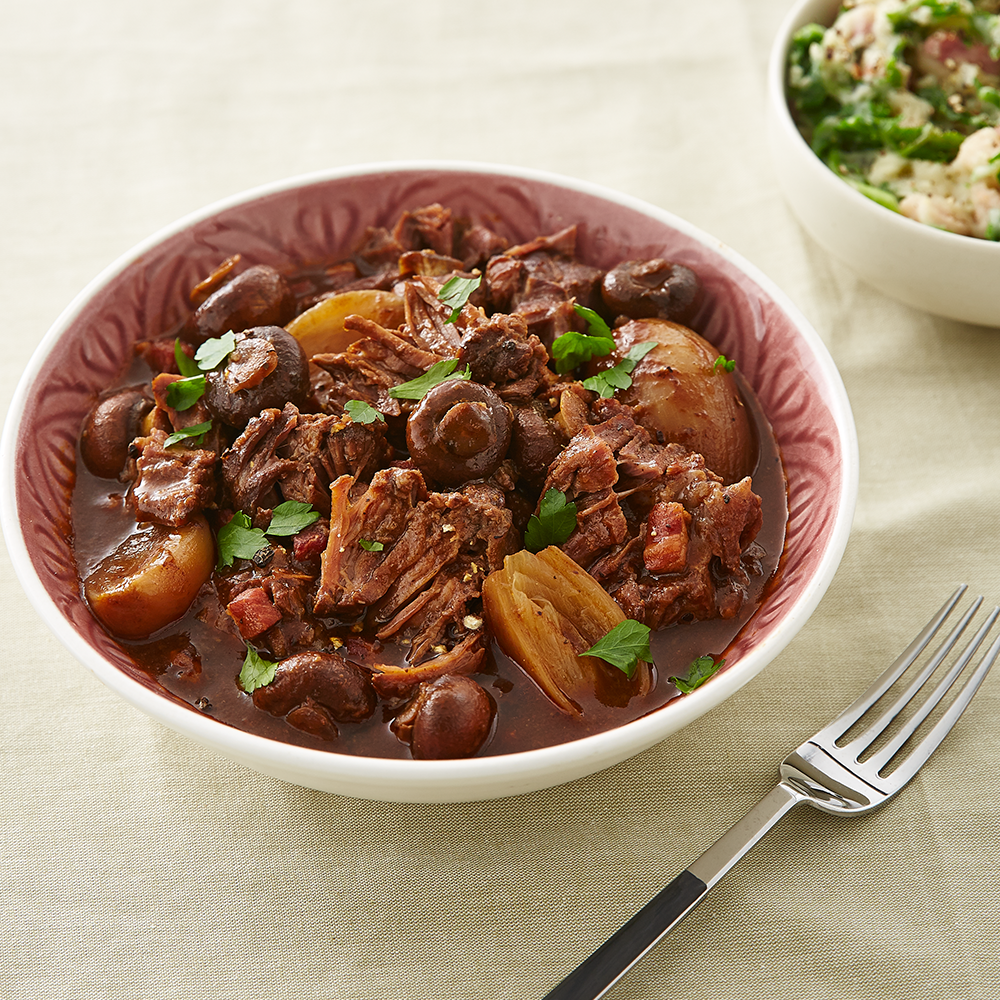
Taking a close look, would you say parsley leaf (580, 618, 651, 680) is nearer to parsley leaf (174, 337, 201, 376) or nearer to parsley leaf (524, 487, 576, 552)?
parsley leaf (524, 487, 576, 552)

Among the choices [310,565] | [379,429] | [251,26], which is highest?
[251,26]

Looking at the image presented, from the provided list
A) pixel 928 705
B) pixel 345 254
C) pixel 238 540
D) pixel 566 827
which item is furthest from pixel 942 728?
pixel 345 254

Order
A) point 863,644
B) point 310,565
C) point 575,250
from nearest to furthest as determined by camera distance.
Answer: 1. point 310,565
2. point 863,644
3. point 575,250

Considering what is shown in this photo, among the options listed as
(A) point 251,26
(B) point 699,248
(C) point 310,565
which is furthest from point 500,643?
(A) point 251,26

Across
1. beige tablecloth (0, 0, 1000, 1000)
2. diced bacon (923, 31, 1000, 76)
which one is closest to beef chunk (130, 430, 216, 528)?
beige tablecloth (0, 0, 1000, 1000)

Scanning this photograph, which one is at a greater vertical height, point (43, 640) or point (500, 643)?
point (500, 643)

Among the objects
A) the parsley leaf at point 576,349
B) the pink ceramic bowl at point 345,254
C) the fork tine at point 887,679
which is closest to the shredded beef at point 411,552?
the pink ceramic bowl at point 345,254

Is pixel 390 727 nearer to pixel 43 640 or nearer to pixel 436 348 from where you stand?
pixel 436 348
